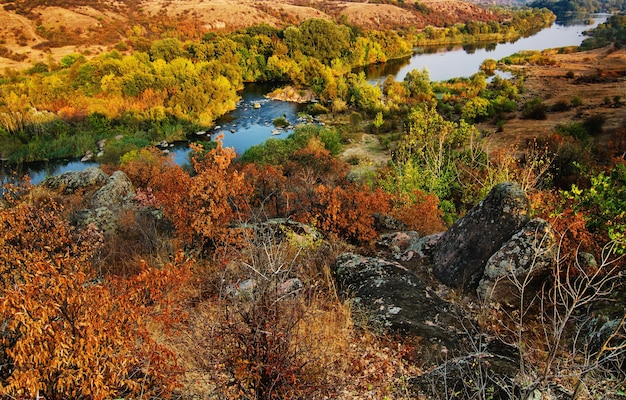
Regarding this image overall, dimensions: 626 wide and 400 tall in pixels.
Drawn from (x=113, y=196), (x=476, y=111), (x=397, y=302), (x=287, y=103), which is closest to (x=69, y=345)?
(x=397, y=302)

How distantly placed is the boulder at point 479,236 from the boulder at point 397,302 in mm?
1524

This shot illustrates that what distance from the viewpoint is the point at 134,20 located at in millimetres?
113062

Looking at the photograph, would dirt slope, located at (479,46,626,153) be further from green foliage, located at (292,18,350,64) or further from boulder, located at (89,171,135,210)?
green foliage, located at (292,18,350,64)

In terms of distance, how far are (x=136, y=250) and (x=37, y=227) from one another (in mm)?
3527

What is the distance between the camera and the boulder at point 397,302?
732cm

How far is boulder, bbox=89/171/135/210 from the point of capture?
18.2 m

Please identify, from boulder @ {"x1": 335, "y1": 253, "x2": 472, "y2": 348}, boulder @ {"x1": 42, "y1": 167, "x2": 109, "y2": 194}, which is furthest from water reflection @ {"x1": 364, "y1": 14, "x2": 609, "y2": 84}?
boulder @ {"x1": 335, "y1": 253, "x2": 472, "y2": 348}

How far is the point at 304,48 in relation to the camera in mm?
87250

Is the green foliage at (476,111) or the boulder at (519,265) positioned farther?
the green foliage at (476,111)

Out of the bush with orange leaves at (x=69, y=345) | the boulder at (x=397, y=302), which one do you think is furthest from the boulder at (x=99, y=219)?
the bush with orange leaves at (x=69, y=345)

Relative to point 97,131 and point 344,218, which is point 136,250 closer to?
point 344,218

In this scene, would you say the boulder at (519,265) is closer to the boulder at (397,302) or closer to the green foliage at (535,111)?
the boulder at (397,302)

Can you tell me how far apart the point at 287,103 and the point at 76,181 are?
4585 cm

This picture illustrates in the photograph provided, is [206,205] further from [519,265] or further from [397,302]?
[519,265]
